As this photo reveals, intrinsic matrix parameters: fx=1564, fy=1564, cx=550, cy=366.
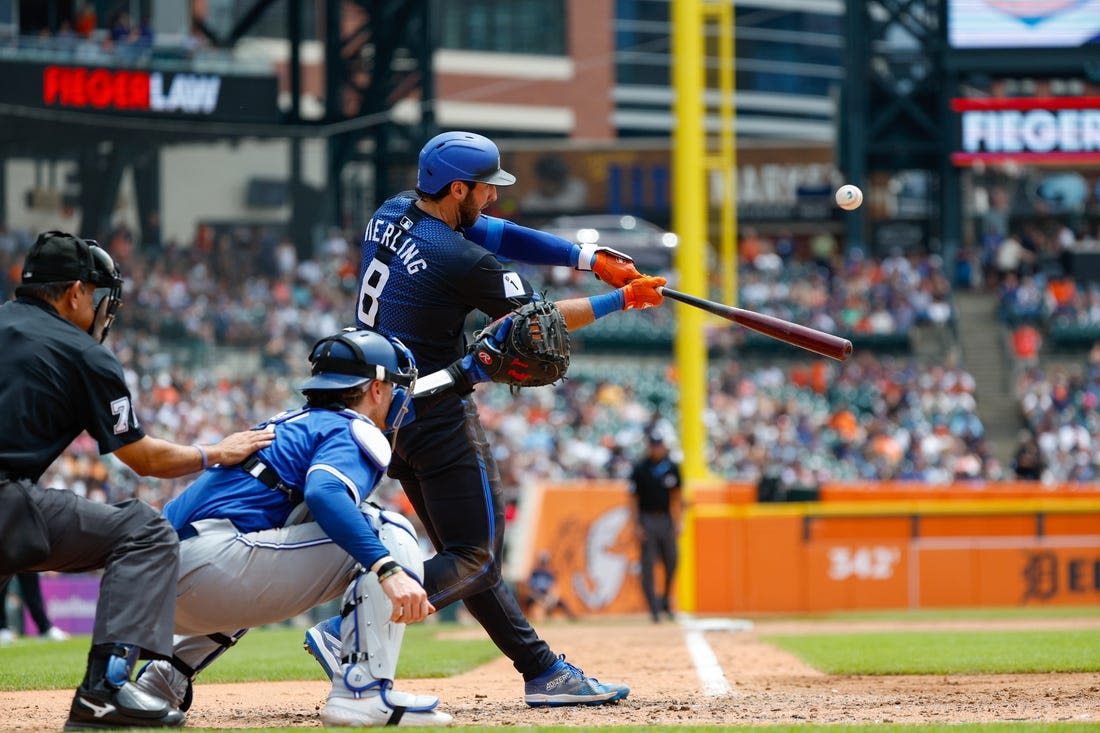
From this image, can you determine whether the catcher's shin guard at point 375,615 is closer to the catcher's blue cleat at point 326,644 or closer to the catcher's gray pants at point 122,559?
the catcher's blue cleat at point 326,644

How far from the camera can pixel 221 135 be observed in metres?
22.9

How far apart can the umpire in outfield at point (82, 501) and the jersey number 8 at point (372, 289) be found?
1185 mm

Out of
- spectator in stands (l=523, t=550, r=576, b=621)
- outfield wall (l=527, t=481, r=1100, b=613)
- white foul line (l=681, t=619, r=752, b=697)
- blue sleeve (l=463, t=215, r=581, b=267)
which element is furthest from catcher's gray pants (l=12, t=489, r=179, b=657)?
outfield wall (l=527, t=481, r=1100, b=613)

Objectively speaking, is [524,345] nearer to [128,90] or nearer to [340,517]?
[340,517]

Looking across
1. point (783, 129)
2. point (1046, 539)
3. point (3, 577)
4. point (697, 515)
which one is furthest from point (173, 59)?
point (783, 129)

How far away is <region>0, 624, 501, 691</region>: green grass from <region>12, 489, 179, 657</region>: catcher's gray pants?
2.36 meters

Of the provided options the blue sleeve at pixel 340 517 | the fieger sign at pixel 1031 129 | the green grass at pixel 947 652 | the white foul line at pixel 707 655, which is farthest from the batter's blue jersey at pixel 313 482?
the fieger sign at pixel 1031 129

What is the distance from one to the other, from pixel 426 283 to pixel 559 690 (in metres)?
1.61

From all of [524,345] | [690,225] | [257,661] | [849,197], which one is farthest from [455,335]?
[690,225]

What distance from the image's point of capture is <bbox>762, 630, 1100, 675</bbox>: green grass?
25.2 feet

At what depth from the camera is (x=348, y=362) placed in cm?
504

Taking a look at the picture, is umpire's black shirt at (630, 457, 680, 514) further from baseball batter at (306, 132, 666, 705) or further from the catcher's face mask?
the catcher's face mask

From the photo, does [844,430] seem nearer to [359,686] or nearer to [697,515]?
[697,515]

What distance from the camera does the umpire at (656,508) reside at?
15.0 m
